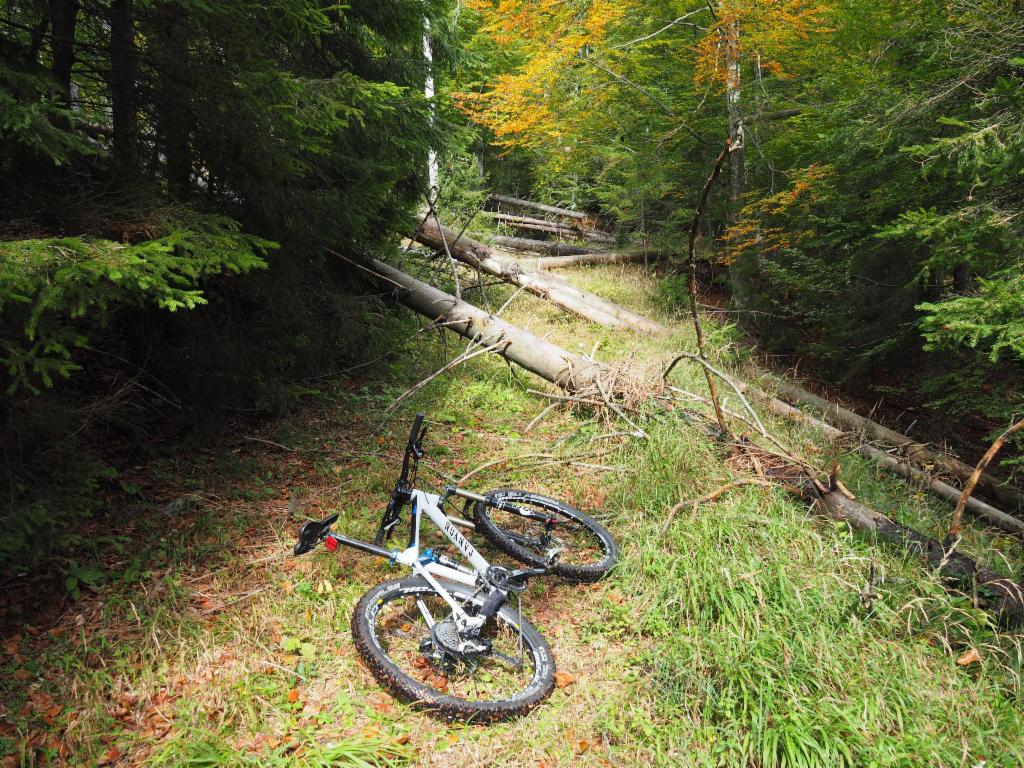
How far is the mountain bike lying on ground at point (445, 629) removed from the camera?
3.05 metres

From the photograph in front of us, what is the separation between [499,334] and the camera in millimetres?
7273

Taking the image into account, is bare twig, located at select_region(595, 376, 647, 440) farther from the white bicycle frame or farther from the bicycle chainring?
the bicycle chainring

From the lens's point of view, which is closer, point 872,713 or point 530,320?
point 872,713

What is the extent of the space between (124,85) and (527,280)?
669cm

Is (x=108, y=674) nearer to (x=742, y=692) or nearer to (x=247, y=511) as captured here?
(x=247, y=511)

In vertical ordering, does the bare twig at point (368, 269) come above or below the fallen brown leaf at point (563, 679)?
above

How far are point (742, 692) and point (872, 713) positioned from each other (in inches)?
22.7

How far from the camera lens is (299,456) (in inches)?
210

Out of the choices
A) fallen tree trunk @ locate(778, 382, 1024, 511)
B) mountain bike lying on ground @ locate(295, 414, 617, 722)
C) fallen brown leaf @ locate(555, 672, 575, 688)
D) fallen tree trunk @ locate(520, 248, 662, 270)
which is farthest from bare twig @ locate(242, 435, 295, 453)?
fallen tree trunk @ locate(520, 248, 662, 270)

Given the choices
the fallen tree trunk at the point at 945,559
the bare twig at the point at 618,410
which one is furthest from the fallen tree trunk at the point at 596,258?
the fallen tree trunk at the point at 945,559

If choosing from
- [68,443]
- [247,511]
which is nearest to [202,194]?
[68,443]

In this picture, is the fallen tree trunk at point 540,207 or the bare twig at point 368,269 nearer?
the bare twig at point 368,269

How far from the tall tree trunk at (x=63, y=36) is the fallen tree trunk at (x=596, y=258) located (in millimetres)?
10395

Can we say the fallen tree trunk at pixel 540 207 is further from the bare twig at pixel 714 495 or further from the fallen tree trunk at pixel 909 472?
the bare twig at pixel 714 495
